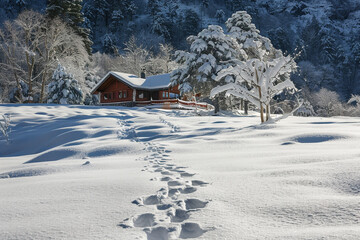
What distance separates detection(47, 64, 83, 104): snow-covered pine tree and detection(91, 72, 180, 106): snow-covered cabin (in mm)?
3997

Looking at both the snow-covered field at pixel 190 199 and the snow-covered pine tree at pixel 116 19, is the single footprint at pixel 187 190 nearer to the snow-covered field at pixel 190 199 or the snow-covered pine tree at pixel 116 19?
the snow-covered field at pixel 190 199

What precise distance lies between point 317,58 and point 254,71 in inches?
2628

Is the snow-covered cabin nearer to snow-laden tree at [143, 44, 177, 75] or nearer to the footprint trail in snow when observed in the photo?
snow-laden tree at [143, 44, 177, 75]

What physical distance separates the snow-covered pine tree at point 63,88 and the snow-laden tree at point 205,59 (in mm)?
13487

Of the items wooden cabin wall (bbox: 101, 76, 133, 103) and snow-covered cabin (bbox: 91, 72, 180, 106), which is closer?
snow-covered cabin (bbox: 91, 72, 180, 106)

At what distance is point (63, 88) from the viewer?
1070 inches

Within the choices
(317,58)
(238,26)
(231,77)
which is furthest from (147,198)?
(317,58)

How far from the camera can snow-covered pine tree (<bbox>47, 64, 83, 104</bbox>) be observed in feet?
87.4

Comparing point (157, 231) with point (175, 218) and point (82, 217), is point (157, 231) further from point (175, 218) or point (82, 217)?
point (82, 217)

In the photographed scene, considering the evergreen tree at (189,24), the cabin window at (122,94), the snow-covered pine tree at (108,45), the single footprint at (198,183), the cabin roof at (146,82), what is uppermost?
the evergreen tree at (189,24)

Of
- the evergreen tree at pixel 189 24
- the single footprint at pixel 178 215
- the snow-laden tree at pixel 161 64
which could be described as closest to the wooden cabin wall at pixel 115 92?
the snow-laden tree at pixel 161 64

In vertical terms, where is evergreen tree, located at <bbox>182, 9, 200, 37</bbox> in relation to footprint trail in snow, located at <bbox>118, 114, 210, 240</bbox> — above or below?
above

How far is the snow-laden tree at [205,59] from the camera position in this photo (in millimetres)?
19859

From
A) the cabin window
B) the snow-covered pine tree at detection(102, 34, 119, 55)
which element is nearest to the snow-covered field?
the cabin window
